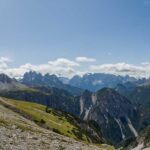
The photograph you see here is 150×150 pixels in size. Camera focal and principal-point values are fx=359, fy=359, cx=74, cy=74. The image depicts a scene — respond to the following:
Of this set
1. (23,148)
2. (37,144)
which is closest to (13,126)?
(37,144)

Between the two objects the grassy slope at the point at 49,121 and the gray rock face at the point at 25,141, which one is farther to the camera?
the grassy slope at the point at 49,121

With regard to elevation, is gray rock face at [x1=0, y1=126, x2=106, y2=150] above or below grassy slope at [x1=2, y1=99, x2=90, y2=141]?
above

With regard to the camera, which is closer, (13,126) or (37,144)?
(37,144)

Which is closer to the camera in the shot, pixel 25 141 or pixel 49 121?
pixel 25 141

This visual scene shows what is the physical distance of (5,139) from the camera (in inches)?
1532

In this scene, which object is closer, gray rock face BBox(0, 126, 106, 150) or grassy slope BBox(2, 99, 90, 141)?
gray rock face BBox(0, 126, 106, 150)

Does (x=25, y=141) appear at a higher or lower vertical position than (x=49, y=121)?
higher

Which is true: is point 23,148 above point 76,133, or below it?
above

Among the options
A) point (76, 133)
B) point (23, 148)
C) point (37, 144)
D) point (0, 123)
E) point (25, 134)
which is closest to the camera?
point (23, 148)

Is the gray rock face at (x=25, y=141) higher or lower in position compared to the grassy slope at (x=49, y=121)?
higher

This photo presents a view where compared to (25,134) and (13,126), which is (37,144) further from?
(13,126)

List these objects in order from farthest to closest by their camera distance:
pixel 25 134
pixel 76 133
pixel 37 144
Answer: pixel 76 133
pixel 25 134
pixel 37 144

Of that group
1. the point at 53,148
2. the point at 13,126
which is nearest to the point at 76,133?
the point at 13,126

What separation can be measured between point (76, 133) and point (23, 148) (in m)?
86.1
